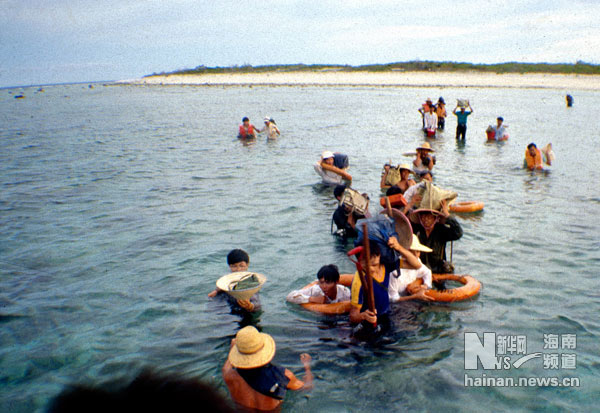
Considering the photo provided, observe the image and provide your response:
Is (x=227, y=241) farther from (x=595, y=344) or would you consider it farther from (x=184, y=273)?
(x=595, y=344)

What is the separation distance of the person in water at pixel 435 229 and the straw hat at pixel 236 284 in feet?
9.54

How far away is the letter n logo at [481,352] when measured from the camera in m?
5.41

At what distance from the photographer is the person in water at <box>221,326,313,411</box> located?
3.87m

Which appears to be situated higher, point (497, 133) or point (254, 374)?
point (497, 133)

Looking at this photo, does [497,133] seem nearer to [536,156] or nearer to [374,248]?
[536,156]

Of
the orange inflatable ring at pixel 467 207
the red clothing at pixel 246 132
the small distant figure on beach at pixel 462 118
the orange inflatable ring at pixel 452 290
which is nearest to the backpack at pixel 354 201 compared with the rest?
the orange inflatable ring at pixel 452 290

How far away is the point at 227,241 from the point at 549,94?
47.0 meters

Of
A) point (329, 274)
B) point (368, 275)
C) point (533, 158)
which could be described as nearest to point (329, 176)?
point (533, 158)

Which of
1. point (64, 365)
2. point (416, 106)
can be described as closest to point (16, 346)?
point (64, 365)

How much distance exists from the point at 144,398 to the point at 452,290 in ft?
17.5

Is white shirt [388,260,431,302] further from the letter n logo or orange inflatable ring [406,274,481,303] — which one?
the letter n logo

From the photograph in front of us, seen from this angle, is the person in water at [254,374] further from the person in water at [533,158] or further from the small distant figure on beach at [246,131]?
the small distant figure on beach at [246,131]

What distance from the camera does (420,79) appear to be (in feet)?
221

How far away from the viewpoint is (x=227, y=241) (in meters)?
9.75
